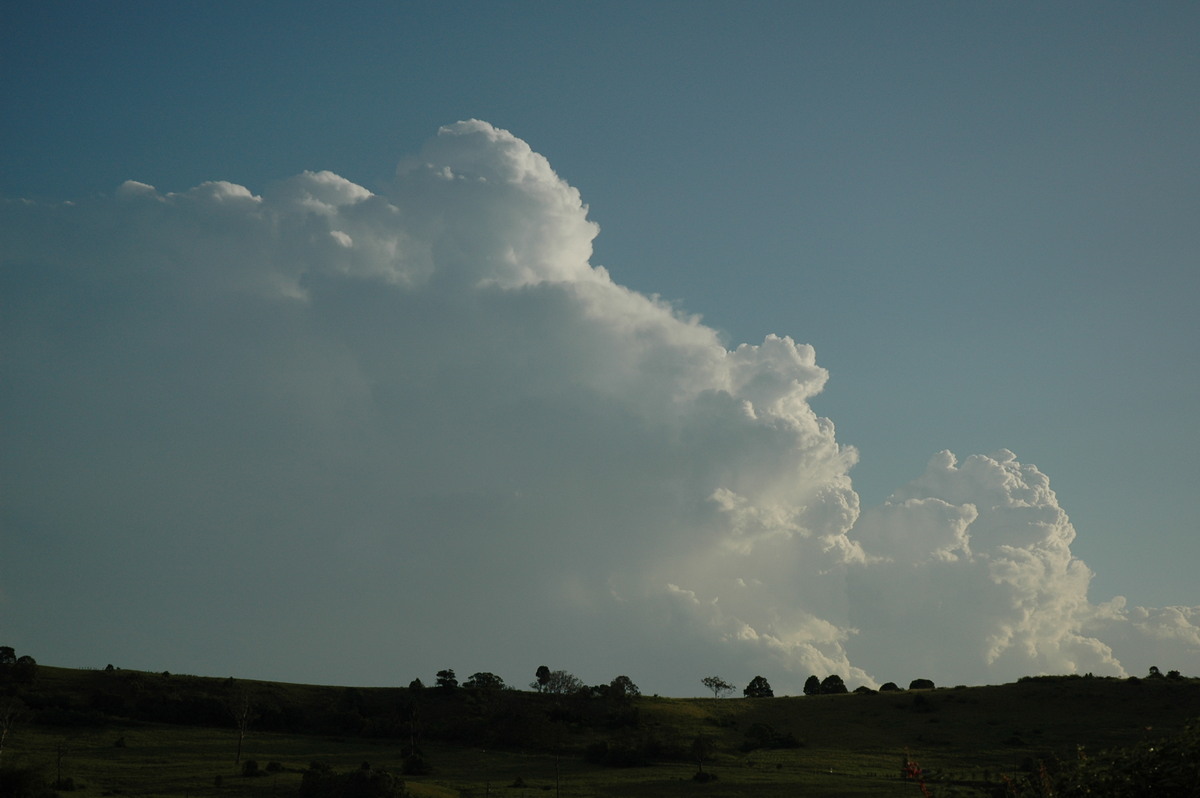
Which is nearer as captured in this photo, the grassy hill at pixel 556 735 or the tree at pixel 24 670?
the grassy hill at pixel 556 735

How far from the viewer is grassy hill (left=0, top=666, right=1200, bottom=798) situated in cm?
8550

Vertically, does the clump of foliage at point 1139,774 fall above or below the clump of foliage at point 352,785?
above

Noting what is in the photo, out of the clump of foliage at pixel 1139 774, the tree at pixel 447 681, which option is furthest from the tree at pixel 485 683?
the clump of foliage at pixel 1139 774

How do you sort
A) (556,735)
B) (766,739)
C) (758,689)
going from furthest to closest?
(758,689) < (556,735) < (766,739)

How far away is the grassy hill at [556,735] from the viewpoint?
8550 centimetres

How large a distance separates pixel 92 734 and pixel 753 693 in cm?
11245

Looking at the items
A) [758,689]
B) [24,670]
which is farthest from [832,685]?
[24,670]

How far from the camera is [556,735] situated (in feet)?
373

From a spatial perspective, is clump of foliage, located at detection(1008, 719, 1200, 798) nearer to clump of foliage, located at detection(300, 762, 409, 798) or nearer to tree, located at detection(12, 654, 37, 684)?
clump of foliage, located at detection(300, 762, 409, 798)

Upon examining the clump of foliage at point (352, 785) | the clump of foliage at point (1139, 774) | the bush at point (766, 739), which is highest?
the clump of foliage at point (1139, 774)

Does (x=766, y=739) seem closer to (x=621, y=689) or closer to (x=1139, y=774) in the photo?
(x=621, y=689)

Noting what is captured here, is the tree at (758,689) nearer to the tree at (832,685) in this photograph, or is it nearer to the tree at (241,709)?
the tree at (832,685)

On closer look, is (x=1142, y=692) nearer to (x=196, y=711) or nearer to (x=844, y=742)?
(x=844, y=742)

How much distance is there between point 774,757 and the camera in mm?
103062
